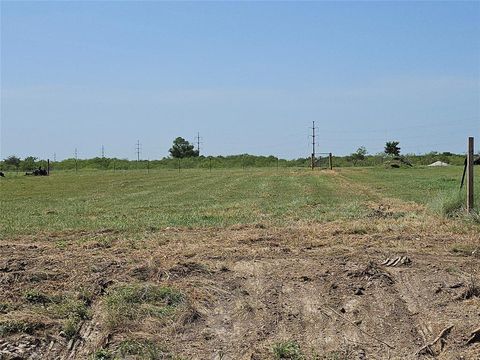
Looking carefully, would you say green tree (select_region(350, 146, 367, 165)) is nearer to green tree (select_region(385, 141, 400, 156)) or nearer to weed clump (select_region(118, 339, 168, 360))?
green tree (select_region(385, 141, 400, 156))

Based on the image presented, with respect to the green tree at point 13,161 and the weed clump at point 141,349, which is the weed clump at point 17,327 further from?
the green tree at point 13,161

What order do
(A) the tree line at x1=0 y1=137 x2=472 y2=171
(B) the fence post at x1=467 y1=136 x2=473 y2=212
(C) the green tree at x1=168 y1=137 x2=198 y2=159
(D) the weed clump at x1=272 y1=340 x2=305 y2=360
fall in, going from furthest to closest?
(C) the green tree at x1=168 y1=137 x2=198 y2=159
(A) the tree line at x1=0 y1=137 x2=472 y2=171
(B) the fence post at x1=467 y1=136 x2=473 y2=212
(D) the weed clump at x1=272 y1=340 x2=305 y2=360

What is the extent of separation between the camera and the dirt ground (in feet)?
18.7

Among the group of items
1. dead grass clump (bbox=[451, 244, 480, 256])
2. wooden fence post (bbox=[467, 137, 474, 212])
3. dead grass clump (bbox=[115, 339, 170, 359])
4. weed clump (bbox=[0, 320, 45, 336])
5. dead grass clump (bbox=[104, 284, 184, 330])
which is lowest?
dead grass clump (bbox=[115, 339, 170, 359])

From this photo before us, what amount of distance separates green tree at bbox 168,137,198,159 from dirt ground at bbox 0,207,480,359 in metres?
84.6

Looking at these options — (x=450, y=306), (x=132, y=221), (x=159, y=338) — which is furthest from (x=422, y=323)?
(x=132, y=221)

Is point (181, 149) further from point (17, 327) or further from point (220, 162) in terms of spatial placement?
point (17, 327)

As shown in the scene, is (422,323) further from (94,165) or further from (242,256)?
(94,165)

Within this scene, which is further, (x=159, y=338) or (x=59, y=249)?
(x=59, y=249)

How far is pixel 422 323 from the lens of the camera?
6.17m

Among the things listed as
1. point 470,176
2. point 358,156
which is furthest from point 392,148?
point 470,176

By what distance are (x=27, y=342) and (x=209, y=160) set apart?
76414mm

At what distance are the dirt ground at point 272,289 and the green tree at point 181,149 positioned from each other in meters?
84.6

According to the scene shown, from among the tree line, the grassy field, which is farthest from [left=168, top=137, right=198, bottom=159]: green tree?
the grassy field
